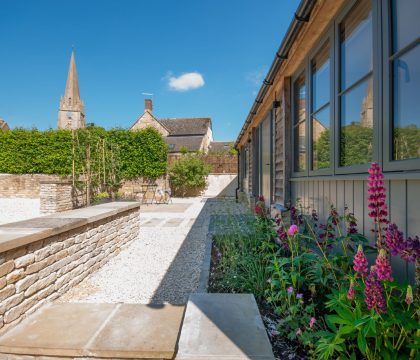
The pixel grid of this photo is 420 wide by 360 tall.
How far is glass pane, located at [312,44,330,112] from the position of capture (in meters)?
2.75

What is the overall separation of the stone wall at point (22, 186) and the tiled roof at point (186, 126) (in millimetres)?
14586

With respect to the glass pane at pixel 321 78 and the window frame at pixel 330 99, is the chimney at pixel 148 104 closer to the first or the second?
the window frame at pixel 330 99

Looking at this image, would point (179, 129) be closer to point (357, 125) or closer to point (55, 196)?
point (55, 196)

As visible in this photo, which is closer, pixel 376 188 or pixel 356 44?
pixel 376 188

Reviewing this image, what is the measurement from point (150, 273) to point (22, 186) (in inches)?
526

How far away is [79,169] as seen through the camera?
1158cm

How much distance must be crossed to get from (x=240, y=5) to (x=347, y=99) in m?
6.24

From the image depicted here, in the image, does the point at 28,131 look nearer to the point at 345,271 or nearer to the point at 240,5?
the point at 240,5

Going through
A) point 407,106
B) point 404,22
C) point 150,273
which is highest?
point 404,22

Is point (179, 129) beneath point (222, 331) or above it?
above

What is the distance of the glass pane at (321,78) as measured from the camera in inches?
108

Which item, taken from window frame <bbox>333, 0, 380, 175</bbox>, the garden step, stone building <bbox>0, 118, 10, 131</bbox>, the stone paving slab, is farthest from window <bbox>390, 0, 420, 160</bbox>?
stone building <bbox>0, 118, 10, 131</bbox>

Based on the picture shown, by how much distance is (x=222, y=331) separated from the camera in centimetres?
157

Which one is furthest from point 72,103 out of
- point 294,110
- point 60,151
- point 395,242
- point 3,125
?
point 395,242
